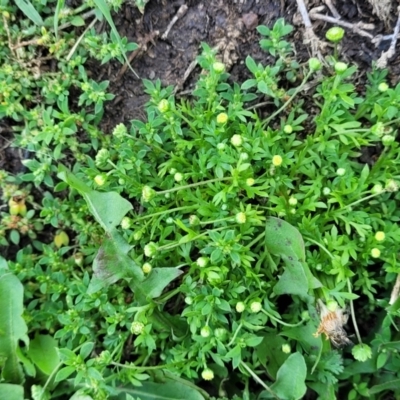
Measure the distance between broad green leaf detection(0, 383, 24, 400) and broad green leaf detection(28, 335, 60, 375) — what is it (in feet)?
0.36

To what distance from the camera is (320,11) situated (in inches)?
83.9

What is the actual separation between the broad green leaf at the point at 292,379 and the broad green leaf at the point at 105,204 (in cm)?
77

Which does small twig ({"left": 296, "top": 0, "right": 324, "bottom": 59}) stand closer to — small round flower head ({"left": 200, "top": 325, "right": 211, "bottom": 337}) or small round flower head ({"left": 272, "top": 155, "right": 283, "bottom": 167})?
small round flower head ({"left": 272, "top": 155, "right": 283, "bottom": 167})

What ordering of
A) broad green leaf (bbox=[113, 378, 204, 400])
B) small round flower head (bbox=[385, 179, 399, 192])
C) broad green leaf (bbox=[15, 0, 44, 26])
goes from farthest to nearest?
broad green leaf (bbox=[15, 0, 44, 26])
broad green leaf (bbox=[113, 378, 204, 400])
small round flower head (bbox=[385, 179, 399, 192])

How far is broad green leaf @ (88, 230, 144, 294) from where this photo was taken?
77.2 inches

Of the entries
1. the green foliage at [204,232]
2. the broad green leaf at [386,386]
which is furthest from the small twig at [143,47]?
the broad green leaf at [386,386]

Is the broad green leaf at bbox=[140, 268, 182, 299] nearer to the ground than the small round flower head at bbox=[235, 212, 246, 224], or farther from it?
nearer to the ground

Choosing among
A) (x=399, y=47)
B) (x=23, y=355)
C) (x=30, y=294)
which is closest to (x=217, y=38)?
(x=399, y=47)

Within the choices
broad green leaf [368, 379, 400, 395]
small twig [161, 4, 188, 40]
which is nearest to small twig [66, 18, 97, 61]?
small twig [161, 4, 188, 40]

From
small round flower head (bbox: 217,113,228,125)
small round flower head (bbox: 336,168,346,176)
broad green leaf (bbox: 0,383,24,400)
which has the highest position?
small round flower head (bbox: 217,113,228,125)

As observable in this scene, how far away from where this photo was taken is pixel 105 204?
1938 mm

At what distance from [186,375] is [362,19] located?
149 centimetres

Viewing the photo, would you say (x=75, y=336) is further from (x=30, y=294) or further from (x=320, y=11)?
(x=320, y=11)

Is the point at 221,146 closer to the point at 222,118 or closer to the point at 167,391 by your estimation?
the point at 222,118
